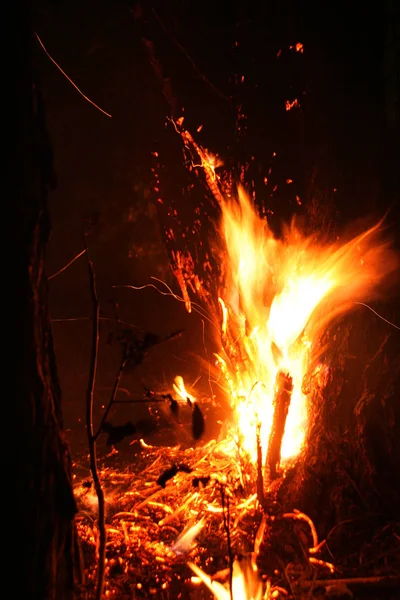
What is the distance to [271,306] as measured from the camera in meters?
4.83

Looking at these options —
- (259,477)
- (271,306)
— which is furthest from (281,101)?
(259,477)

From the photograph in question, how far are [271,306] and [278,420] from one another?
1.28 metres

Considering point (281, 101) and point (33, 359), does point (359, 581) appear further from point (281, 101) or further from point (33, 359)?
point (281, 101)

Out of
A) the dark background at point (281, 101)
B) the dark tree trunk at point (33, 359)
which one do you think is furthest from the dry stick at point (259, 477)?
the dark tree trunk at point (33, 359)

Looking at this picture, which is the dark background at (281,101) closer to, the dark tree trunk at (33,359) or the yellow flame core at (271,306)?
the yellow flame core at (271,306)

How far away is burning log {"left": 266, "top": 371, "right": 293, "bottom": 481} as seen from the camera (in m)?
4.51

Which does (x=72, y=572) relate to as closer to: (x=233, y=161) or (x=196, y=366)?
(x=233, y=161)

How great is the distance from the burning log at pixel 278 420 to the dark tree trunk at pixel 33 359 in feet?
8.57

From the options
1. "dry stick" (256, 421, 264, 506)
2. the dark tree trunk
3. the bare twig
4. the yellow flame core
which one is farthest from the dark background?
the bare twig

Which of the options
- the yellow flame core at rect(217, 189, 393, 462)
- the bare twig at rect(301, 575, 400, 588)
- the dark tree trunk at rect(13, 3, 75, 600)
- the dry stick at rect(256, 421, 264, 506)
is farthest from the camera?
the yellow flame core at rect(217, 189, 393, 462)

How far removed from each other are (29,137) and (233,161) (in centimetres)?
328

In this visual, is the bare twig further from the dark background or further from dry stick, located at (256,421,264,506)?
the dark background

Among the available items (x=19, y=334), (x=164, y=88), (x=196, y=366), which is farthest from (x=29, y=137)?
(x=196, y=366)

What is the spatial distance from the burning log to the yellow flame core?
0.14 metres
